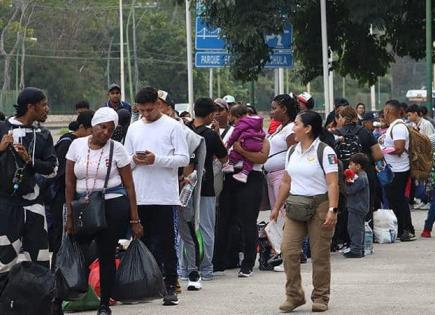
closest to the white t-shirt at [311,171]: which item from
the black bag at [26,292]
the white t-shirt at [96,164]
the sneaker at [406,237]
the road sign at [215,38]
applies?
the white t-shirt at [96,164]

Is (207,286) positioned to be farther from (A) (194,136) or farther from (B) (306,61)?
(B) (306,61)

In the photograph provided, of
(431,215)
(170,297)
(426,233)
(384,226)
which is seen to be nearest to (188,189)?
(170,297)

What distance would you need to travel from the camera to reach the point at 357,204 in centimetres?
1479

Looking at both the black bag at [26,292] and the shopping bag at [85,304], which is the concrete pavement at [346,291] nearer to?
the shopping bag at [85,304]

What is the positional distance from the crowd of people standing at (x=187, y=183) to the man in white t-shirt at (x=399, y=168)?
70.9 inches

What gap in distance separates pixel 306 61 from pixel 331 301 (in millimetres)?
14620

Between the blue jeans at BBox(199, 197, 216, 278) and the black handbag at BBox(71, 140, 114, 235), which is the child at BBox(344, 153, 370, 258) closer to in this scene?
the blue jeans at BBox(199, 197, 216, 278)

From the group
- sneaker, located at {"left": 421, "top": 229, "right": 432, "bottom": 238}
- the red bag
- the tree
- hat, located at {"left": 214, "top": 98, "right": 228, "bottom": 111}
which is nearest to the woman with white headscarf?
the red bag

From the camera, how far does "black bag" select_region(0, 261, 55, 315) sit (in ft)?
29.8

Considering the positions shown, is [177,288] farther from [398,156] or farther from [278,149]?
[398,156]

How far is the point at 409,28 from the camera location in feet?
80.1

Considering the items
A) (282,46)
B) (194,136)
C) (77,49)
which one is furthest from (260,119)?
(77,49)

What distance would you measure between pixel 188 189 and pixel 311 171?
6.00ft

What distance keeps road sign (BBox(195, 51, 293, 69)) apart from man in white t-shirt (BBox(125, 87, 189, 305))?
12.8 metres
